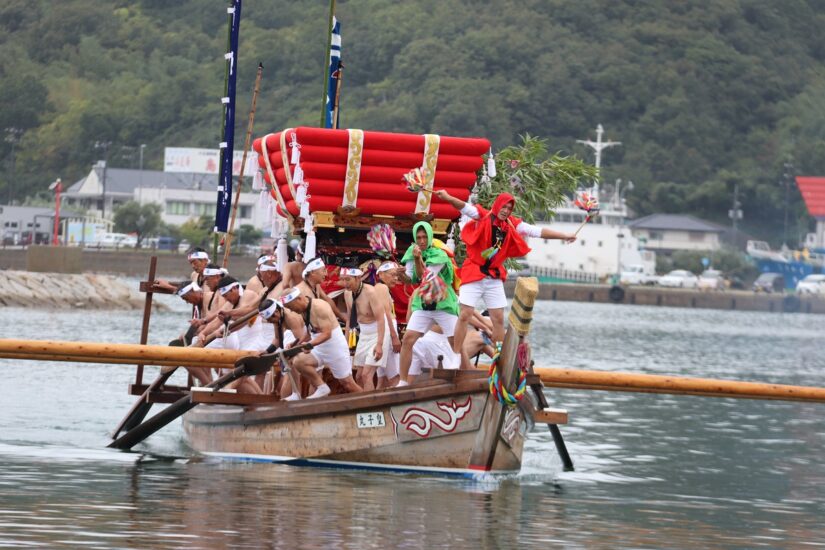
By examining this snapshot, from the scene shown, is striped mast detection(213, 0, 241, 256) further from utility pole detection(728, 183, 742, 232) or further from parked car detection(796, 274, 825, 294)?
utility pole detection(728, 183, 742, 232)

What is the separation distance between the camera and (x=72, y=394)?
31.4 meters

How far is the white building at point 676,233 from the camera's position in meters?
143

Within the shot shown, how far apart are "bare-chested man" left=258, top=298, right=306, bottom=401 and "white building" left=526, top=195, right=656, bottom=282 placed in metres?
113

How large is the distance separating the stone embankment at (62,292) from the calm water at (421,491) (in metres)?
33.1

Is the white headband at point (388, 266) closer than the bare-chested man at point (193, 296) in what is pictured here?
Yes

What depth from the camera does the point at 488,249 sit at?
59.5 ft

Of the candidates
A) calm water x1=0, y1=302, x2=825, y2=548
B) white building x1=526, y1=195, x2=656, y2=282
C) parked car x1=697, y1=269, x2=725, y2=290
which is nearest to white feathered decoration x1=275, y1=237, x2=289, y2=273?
calm water x1=0, y1=302, x2=825, y2=548

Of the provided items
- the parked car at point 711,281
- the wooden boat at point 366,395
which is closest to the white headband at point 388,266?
the wooden boat at point 366,395

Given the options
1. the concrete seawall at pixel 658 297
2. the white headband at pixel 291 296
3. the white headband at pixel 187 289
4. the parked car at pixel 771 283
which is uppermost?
the white headband at pixel 291 296

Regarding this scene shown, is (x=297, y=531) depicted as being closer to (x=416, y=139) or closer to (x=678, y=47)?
(x=416, y=139)

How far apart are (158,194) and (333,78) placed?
114854 mm

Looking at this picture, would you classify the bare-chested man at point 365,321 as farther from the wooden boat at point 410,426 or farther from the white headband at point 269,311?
the white headband at point 269,311

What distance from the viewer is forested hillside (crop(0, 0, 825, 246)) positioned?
150250 mm

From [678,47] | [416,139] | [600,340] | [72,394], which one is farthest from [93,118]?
[416,139]
